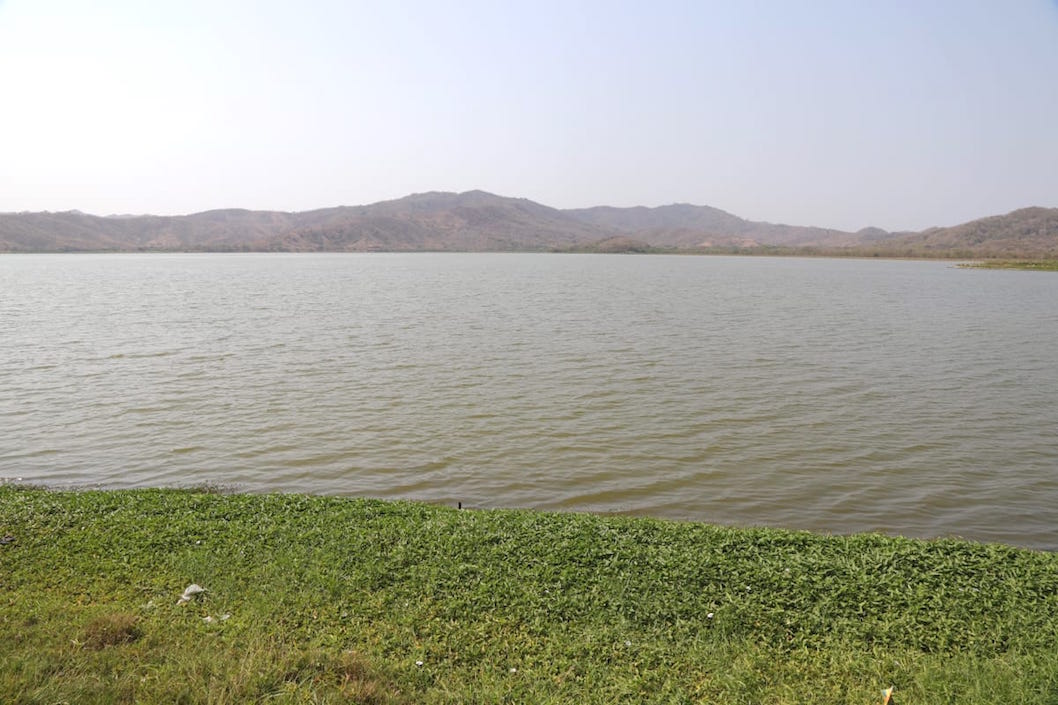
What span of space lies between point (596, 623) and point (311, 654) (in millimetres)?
2696

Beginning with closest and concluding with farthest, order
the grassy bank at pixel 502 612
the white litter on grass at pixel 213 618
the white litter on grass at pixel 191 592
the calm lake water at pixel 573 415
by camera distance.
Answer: the grassy bank at pixel 502 612 → the white litter on grass at pixel 213 618 → the white litter on grass at pixel 191 592 → the calm lake water at pixel 573 415

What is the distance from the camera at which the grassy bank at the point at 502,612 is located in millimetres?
5574

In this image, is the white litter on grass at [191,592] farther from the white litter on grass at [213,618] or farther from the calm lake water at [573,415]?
the calm lake water at [573,415]

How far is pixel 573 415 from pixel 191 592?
426 inches

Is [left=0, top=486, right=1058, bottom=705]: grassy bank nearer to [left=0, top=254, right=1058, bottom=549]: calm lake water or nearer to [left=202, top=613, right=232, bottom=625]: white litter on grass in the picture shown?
[left=202, top=613, right=232, bottom=625]: white litter on grass

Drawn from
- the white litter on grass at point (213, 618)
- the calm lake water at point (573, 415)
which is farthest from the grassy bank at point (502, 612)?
the calm lake water at point (573, 415)

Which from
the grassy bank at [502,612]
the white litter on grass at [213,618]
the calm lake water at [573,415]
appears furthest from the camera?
the calm lake water at [573,415]

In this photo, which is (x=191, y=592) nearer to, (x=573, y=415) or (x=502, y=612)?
(x=502, y=612)

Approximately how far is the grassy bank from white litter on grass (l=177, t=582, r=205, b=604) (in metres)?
0.09

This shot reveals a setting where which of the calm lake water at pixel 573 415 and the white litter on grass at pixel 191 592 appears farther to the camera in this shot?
the calm lake water at pixel 573 415

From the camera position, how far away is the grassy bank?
5.57 metres

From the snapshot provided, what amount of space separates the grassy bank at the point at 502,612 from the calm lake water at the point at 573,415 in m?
2.96

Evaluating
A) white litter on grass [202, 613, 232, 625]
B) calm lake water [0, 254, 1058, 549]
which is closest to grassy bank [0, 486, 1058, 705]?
white litter on grass [202, 613, 232, 625]

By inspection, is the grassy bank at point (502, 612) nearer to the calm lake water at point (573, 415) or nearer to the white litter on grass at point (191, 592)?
the white litter on grass at point (191, 592)
